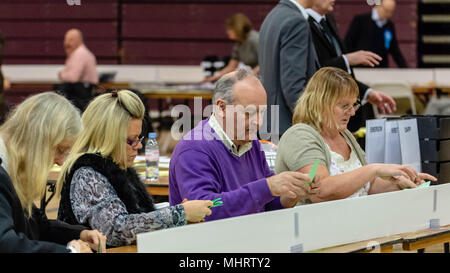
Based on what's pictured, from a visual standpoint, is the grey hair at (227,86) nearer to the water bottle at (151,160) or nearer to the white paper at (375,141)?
the white paper at (375,141)

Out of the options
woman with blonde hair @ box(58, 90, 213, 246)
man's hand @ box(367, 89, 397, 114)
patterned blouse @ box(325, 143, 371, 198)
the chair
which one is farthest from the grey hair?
the chair

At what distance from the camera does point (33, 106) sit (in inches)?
75.5

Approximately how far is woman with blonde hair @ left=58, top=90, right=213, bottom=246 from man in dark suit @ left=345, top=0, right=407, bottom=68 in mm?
5189

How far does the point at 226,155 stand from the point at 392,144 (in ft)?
3.62

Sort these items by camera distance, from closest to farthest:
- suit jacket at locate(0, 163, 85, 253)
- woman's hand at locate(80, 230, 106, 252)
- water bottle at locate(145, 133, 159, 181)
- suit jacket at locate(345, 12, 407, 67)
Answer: suit jacket at locate(0, 163, 85, 253)
woman's hand at locate(80, 230, 106, 252)
water bottle at locate(145, 133, 159, 181)
suit jacket at locate(345, 12, 407, 67)

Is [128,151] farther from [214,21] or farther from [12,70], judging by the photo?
[12,70]

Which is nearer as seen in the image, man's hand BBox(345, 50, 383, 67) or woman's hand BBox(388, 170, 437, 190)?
woman's hand BBox(388, 170, 437, 190)

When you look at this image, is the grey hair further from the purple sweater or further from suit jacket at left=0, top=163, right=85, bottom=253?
suit jacket at left=0, top=163, right=85, bottom=253

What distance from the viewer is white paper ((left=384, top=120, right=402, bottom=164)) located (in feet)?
10.3

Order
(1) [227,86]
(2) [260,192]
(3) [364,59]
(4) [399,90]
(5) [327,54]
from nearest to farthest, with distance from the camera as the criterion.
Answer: (2) [260,192]
(1) [227,86]
(3) [364,59]
(5) [327,54]
(4) [399,90]

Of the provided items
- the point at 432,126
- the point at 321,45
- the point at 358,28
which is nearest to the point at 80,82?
the point at 358,28

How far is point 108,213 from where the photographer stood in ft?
7.12

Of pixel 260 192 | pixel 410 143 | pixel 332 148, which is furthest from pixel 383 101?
pixel 260 192

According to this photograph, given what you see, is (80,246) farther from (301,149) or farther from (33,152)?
(301,149)
